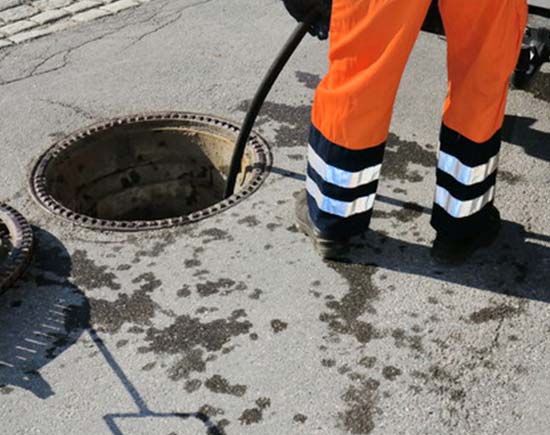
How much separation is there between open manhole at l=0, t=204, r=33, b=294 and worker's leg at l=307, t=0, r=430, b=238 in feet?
4.02

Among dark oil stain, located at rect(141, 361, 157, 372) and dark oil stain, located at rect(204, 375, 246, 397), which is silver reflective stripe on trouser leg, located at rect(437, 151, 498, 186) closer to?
dark oil stain, located at rect(204, 375, 246, 397)

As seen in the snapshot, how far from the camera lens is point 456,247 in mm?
3658

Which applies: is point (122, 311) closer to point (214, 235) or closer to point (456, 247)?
point (214, 235)

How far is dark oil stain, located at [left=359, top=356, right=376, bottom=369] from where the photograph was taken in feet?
10.3

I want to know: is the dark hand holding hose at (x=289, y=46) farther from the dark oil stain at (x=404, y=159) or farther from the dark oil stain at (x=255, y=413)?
the dark oil stain at (x=255, y=413)

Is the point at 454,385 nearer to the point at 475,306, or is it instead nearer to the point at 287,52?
the point at 475,306

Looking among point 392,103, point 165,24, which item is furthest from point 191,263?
point 165,24

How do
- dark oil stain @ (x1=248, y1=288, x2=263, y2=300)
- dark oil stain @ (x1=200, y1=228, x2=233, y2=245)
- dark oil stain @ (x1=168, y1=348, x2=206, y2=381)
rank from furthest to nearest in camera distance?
1. dark oil stain @ (x1=200, y1=228, x2=233, y2=245)
2. dark oil stain @ (x1=248, y1=288, x2=263, y2=300)
3. dark oil stain @ (x1=168, y1=348, x2=206, y2=381)

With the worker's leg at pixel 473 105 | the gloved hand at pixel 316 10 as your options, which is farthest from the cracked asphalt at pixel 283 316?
the gloved hand at pixel 316 10

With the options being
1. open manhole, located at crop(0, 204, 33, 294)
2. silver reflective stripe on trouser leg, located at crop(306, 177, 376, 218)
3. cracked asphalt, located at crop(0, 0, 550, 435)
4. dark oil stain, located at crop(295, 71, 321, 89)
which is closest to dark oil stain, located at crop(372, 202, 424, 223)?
cracked asphalt, located at crop(0, 0, 550, 435)

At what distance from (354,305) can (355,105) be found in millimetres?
788

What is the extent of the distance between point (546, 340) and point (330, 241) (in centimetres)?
92

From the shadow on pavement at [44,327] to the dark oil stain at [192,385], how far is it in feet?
0.38

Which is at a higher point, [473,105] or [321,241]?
[473,105]
